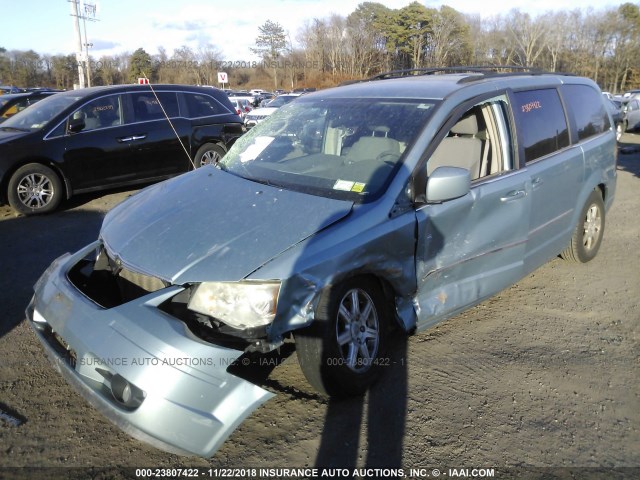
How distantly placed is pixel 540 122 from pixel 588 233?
5.18 feet

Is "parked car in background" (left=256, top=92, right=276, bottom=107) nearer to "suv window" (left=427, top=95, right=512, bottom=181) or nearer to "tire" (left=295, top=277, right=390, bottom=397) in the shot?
"suv window" (left=427, top=95, right=512, bottom=181)

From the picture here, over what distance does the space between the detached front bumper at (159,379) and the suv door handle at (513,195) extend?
2.26 m

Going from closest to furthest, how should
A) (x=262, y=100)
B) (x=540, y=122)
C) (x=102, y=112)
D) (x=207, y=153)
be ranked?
(x=540, y=122), (x=102, y=112), (x=207, y=153), (x=262, y=100)

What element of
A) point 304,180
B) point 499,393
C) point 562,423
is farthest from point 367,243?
point 562,423

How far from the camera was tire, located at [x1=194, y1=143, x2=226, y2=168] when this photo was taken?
8883mm

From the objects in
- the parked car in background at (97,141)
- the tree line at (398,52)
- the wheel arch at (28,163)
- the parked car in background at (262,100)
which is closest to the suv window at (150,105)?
the parked car in background at (97,141)

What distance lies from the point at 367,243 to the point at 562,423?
1.47 metres

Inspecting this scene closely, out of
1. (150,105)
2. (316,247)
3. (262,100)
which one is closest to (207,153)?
(150,105)

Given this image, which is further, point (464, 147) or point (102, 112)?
point (102, 112)

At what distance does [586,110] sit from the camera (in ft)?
16.2

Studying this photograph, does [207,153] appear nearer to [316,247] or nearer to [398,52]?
[316,247]

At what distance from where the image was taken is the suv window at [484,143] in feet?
12.5

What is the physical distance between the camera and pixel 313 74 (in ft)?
209

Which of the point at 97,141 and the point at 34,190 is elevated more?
the point at 97,141
